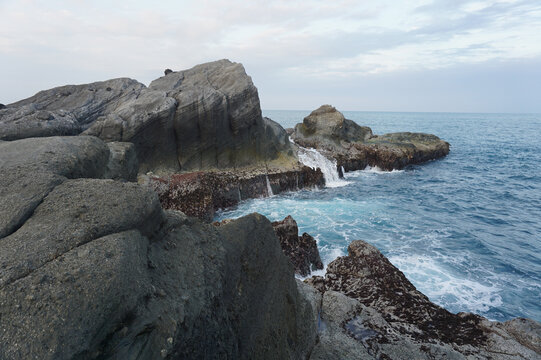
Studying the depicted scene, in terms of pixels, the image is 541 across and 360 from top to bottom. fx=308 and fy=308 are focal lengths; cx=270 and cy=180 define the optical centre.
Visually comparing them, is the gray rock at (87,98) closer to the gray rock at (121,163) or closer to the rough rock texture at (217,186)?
the rough rock texture at (217,186)

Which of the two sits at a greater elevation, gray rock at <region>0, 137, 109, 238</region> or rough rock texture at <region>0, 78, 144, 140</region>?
rough rock texture at <region>0, 78, 144, 140</region>

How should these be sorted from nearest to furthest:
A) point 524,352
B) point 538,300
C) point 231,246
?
point 231,246 → point 524,352 → point 538,300

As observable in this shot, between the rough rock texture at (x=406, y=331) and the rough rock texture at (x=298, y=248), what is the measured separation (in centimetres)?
384

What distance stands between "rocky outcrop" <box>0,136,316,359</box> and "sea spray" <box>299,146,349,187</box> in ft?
88.3

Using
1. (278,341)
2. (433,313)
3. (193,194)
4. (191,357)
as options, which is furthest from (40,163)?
(193,194)

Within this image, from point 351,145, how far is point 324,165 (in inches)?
439

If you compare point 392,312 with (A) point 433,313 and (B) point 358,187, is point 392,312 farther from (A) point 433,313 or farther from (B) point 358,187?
(B) point 358,187

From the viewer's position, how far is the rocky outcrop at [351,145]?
4097 cm

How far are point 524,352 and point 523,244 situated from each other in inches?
607

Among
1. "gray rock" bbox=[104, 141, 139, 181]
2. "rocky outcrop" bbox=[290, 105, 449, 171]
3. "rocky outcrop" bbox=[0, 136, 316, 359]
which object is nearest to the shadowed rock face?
"rocky outcrop" bbox=[290, 105, 449, 171]

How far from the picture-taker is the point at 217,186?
2447cm

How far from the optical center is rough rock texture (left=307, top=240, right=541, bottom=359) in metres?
6.93

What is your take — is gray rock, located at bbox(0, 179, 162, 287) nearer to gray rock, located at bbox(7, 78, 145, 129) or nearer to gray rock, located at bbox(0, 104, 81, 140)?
gray rock, located at bbox(0, 104, 81, 140)

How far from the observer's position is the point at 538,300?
13.9 m
